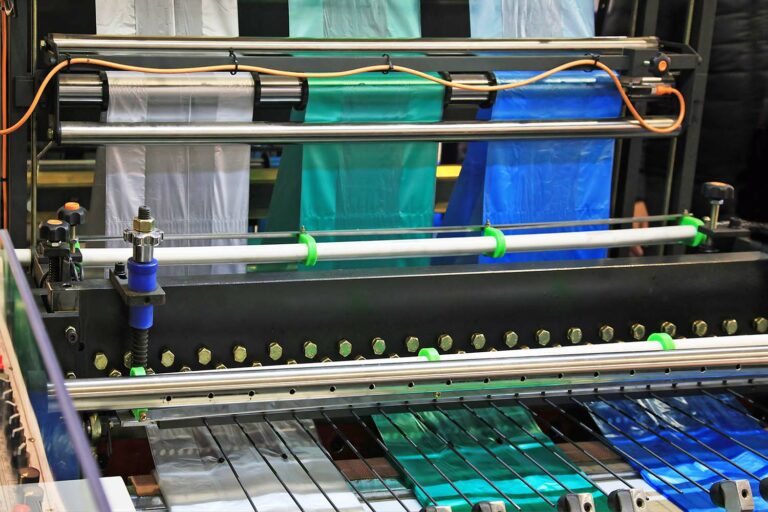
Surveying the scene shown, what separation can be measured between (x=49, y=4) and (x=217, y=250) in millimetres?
831

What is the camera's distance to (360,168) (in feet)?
9.24

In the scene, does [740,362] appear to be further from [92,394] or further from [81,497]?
[81,497]

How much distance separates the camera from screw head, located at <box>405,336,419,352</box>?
237 centimetres

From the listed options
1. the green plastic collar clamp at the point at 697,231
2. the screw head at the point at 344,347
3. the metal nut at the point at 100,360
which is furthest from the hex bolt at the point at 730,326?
the metal nut at the point at 100,360

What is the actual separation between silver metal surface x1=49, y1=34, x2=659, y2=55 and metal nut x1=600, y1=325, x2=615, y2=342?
0.73m

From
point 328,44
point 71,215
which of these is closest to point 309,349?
point 71,215

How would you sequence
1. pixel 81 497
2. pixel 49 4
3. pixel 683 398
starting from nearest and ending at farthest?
pixel 81 497
pixel 683 398
pixel 49 4

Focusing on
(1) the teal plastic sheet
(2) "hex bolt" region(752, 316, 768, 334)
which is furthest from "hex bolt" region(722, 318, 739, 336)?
(1) the teal plastic sheet

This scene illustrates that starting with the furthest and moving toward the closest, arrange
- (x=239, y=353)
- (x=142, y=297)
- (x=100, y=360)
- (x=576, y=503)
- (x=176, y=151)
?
(x=176, y=151)
(x=239, y=353)
(x=100, y=360)
(x=142, y=297)
(x=576, y=503)

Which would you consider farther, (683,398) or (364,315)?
(683,398)

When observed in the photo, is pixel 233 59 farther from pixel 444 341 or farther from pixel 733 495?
pixel 733 495

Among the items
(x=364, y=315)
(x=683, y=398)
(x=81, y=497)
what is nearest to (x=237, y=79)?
(x=364, y=315)

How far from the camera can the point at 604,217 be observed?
3.04 m

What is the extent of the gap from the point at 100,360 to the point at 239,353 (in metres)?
0.27
